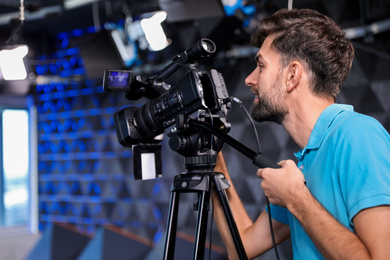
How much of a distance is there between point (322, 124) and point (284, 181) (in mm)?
231

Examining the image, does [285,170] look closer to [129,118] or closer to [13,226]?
[129,118]

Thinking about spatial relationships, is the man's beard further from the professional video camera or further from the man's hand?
the man's hand

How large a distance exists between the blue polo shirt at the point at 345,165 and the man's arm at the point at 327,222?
3 centimetres

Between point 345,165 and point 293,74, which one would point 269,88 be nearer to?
point 293,74

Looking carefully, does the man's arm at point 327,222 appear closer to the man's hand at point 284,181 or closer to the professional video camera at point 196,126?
the man's hand at point 284,181

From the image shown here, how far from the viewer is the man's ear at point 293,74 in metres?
1.15

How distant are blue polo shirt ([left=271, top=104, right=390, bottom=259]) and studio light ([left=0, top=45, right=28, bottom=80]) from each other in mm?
2355

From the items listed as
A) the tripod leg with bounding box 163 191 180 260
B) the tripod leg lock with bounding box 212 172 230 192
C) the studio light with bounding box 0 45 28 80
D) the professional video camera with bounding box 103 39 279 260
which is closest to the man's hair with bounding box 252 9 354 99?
the professional video camera with bounding box 103 39 279 260

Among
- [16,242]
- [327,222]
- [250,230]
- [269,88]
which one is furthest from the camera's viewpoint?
[16,242]

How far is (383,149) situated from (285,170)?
0.23 meters

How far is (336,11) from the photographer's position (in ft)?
8.75

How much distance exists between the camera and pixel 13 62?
2863 millimetres

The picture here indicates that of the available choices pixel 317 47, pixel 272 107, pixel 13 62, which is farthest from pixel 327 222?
pixel 13 62

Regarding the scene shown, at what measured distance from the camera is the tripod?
4.07 feet
